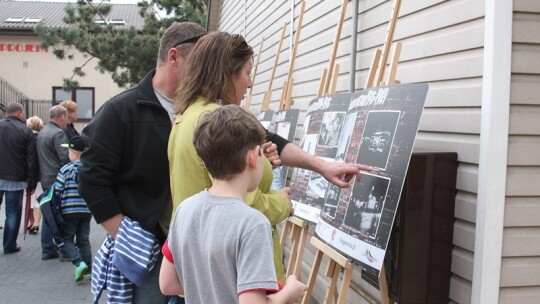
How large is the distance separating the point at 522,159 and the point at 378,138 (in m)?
0.71

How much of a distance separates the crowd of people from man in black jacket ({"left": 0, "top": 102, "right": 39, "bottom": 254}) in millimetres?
5584

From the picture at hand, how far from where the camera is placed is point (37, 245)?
28.7ft

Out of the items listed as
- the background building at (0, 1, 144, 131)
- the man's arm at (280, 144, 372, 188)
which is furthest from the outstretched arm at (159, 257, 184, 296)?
the background building at (0, 1, 144, 131)

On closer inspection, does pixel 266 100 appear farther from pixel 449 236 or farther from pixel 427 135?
pixel 449 236

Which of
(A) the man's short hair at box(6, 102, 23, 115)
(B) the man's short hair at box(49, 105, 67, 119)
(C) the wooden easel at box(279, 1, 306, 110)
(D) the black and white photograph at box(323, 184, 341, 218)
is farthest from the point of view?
(A) the man's short hair at box(6, 102, 23, 115)

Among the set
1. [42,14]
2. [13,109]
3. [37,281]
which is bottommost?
[37,281]

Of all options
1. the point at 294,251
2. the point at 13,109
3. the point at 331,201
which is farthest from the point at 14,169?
the point at 331,201

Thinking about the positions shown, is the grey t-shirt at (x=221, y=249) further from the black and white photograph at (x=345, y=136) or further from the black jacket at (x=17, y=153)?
the black jacket at (x=17, y=153)

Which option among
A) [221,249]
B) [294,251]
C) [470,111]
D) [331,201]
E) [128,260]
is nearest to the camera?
[221,249]

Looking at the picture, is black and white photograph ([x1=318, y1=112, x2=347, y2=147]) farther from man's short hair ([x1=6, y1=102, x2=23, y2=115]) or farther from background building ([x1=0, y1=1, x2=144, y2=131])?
background building ([x1=0, y1=1, x2=144, y2=131])

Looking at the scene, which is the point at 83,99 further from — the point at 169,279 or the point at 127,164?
the point at 169,279

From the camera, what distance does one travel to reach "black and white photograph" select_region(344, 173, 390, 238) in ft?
9.91

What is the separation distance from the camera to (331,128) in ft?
13.5

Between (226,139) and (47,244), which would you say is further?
(47,244)
